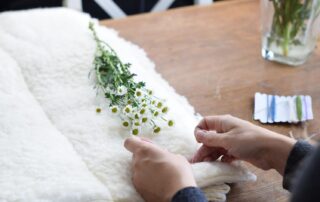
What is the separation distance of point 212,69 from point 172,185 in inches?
20.5

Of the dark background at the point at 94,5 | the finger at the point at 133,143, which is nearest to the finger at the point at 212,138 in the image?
the finger at the point at 133,143

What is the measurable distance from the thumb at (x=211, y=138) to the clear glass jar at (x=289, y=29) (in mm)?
431

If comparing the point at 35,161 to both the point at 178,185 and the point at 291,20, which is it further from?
the point at 291,20

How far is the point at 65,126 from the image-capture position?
36.2 inches

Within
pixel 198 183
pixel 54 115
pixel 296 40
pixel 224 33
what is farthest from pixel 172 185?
pixel 224 33

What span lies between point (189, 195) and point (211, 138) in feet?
0.55

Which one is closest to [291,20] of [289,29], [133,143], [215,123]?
[289,29]

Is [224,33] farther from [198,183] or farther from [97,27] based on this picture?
[198,183]

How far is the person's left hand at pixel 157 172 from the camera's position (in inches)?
29.6

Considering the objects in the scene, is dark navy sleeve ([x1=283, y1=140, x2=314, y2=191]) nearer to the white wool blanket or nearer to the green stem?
the white wool blanket

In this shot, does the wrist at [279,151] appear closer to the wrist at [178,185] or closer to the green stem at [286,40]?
the wrist at [178,185]

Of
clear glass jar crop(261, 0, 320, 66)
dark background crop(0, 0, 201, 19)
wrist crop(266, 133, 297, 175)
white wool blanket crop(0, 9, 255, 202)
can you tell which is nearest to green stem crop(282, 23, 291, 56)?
clear glass jar crop(261, 0, 320, 66)

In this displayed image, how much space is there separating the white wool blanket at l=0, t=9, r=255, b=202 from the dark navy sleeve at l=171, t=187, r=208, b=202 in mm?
74

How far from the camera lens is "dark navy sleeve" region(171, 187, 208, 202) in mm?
713
